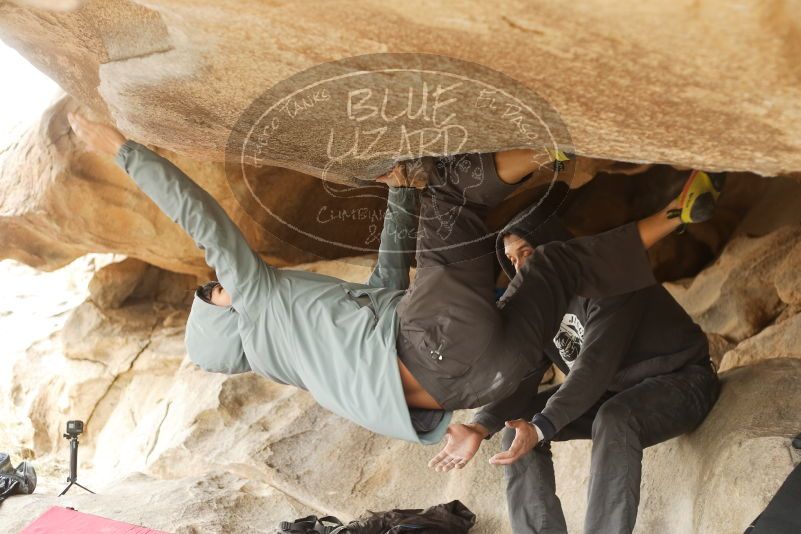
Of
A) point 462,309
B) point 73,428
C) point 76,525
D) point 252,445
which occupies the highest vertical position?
point 462,309

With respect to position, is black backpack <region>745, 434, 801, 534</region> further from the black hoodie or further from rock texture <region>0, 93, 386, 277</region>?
rock texture <region>0, 93, 386, 277</region>

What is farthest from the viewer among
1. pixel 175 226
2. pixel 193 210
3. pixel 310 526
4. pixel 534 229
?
pixel 175 226

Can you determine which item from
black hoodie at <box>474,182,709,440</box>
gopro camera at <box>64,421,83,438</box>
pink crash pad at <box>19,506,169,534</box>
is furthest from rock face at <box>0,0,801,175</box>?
gopro camera at <box>64,421,83,438</box>

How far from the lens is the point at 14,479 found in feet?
14.2

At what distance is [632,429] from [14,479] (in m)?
3.36

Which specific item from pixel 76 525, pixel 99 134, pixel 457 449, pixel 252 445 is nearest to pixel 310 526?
pixel 252 445

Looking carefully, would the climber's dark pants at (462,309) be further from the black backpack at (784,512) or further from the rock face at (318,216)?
the black backpack at (784,512)

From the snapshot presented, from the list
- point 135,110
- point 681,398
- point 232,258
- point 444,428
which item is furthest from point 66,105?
point 681,398

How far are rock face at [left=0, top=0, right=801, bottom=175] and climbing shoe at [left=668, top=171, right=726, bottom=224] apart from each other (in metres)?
0.35

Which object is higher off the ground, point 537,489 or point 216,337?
point 216,337

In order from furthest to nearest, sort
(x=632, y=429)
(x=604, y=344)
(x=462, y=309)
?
(x=604, y=344) → (x=632, y=429) → (x=462, y=309)

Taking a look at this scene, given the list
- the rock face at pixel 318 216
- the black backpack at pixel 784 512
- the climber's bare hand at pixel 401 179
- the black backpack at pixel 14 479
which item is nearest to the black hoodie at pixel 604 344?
→ the rock face at pixel 318 216

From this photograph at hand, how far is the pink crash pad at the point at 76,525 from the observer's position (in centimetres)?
368

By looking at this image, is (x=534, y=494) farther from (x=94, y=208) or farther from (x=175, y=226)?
(x=94, y=208)
